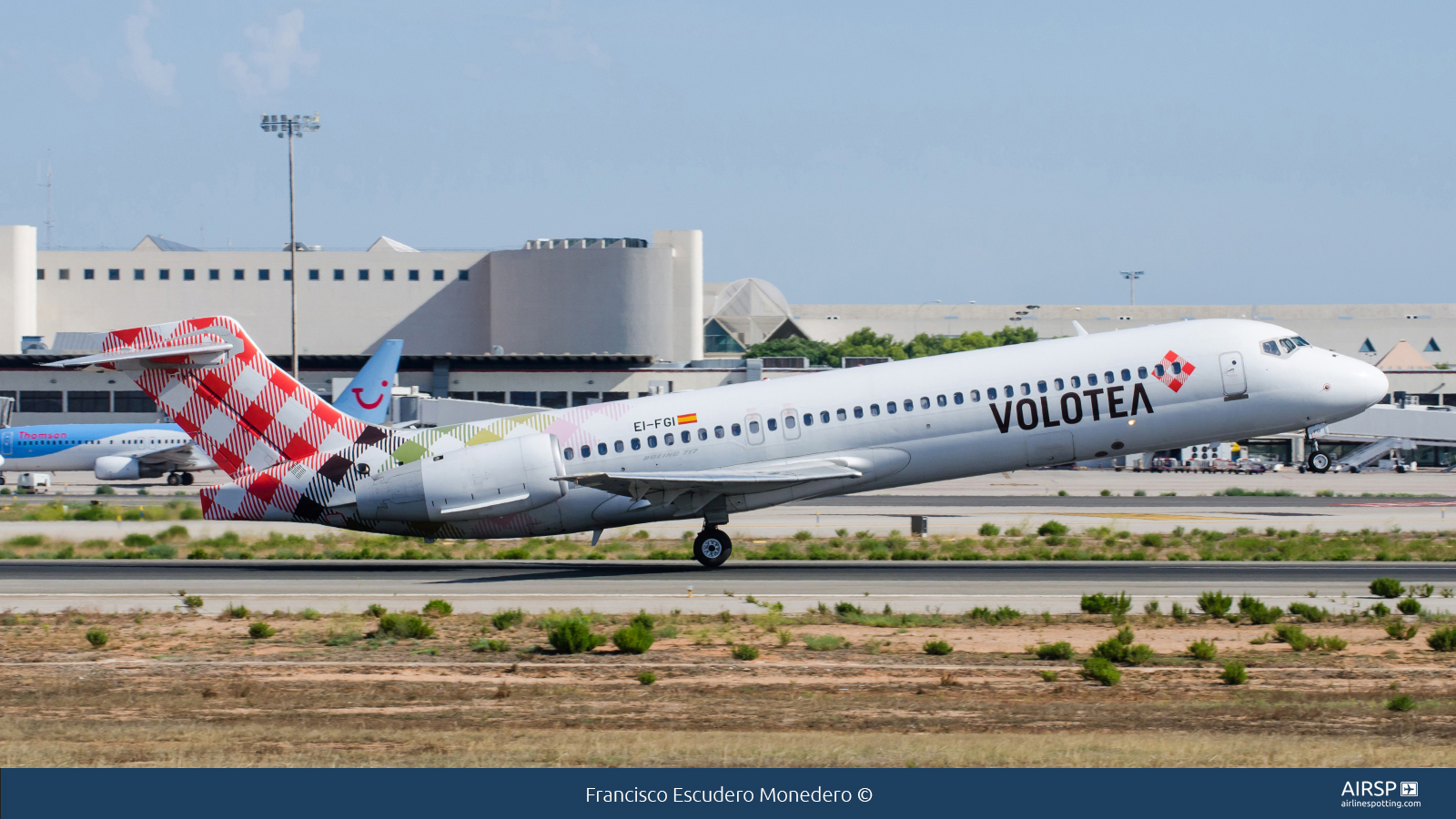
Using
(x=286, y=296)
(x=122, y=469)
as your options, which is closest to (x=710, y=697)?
(x=122, y=469)

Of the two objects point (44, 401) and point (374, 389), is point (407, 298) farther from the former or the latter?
point (374, 389)

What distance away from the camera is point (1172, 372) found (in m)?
30.3

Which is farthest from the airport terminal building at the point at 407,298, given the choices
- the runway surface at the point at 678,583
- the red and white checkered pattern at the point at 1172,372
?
the red and white checkered pattern at the point at 1172,372

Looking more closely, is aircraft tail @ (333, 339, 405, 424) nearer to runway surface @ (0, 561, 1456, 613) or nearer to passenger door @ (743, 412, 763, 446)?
runway surface @ (0, 561, 1456, 613)

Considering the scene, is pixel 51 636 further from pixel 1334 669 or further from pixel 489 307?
pixel 489 307

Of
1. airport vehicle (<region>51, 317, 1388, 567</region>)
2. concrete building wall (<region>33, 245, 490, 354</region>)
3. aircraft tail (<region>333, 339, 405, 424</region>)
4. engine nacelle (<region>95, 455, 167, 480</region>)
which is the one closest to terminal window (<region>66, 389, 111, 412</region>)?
engine nacelle (<region>95, 455, 167, 480</region>)

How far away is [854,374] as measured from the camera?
1241 inches

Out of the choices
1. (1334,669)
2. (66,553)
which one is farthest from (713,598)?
(66,553)

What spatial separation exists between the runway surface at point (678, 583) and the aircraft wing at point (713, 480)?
1.97 meters

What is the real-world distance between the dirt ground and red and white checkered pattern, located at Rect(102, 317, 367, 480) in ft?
24.2

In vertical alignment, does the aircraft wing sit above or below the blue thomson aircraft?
below

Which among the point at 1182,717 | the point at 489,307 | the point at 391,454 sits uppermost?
the point at 489,307

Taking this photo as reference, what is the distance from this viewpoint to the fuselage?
1195 inches

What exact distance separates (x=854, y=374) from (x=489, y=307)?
9530 cm
